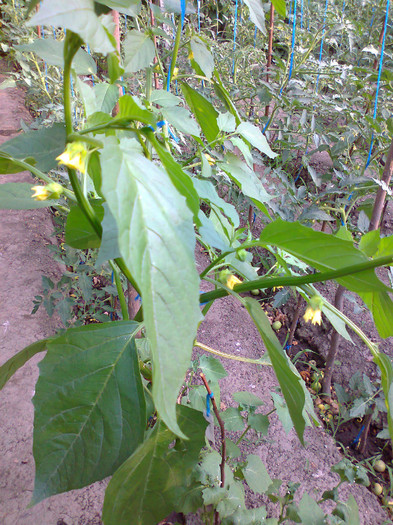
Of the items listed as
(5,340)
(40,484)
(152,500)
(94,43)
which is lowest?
(5,340)

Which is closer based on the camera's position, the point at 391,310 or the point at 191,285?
the point at 191,285

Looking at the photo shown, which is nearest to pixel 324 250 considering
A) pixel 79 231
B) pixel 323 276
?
pixel 323 276

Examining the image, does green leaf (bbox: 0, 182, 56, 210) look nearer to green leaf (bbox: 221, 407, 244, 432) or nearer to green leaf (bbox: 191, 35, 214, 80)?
green leaf (bbox: 191, 35, 214, 80)

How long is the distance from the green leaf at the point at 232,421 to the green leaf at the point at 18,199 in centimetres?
61

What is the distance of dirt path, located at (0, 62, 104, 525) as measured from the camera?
0.91 m

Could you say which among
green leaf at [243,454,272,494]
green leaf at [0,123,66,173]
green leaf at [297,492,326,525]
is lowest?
green leaf at [243,454,272,494]

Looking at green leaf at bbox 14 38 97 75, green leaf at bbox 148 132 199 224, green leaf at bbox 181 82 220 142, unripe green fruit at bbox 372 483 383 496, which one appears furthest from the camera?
unripe green fruit at bbox 372 483 383 496

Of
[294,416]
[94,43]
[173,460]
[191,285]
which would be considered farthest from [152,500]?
[94,43]

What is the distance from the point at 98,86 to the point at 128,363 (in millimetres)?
446

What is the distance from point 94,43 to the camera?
0.35 meters

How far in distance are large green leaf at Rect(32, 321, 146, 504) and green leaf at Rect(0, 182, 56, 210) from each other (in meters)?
0.21

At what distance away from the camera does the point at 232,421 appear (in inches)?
36.7

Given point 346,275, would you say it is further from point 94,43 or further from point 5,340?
point 5,340

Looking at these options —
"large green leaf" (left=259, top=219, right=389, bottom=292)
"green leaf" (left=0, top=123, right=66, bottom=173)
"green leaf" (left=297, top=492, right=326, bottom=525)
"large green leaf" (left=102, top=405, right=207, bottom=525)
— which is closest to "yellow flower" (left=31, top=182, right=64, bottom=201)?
"green leaf" (left=0, top=123, right=66, bottom=173)
